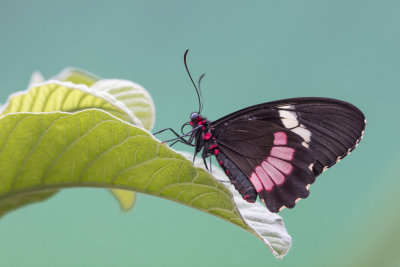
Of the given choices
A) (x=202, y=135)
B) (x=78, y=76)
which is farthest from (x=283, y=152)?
(x=78, y=76)

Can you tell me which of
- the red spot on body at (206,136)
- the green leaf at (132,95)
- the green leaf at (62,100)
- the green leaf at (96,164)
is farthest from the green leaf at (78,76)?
the green leaf at (96,164)

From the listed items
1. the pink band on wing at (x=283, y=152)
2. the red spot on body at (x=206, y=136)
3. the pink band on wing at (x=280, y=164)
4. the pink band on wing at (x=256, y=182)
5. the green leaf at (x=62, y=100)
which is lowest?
the pink band on wing at (x=256, y=182)

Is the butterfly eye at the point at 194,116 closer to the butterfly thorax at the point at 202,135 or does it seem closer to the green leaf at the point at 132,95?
the butterfly thorax at the point at 202,135

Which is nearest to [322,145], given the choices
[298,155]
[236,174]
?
[298,155]

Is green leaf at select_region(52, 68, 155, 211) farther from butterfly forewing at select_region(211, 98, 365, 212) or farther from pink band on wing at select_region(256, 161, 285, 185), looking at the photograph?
pink band on wing at select_region(256, 161, 285, 185)

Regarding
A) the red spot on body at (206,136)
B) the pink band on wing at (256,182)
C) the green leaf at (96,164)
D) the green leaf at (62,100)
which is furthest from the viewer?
the red spot on body at (206,136)

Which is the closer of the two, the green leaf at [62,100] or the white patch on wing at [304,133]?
the green leaf at [62,100]

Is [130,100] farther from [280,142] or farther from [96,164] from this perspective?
[280,142]

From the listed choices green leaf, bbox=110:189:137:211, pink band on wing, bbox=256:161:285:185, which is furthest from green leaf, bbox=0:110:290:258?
pink band on wing, bbox=256:161:285:185

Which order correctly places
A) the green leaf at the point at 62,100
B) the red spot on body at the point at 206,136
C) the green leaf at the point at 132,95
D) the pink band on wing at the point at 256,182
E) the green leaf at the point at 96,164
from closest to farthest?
the green leaf at the point at 96,164 → the green leaf at the point at 62,100 → the green leaf at the point at 132,95 → the pink band on wing at the point at 256,182 → the red spot on body at the point at 206,136
